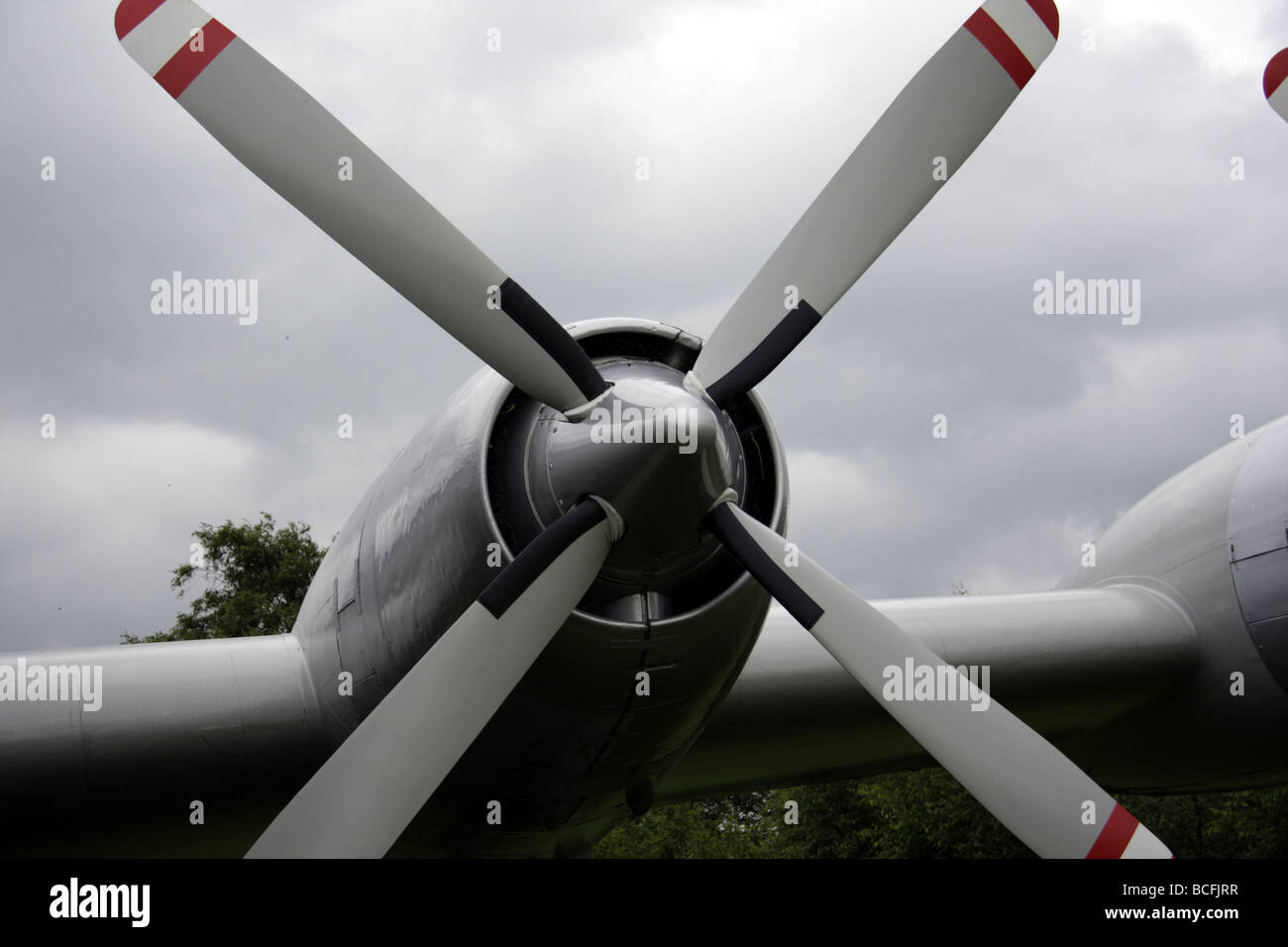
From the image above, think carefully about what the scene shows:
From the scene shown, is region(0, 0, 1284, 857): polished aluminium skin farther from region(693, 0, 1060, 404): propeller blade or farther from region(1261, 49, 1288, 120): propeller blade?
region(1261, 49, 1288, 120): propeller blade

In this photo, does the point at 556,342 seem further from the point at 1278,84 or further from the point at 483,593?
the point at 1278,84

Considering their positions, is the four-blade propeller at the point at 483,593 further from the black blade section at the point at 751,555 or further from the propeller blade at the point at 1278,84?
the propeller blade at the point at 1278,84

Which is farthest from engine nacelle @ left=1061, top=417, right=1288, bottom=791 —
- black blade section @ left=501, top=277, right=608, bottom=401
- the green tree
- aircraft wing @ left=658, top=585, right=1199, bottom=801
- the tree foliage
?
the green tree

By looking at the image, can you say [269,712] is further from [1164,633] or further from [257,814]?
[1164,633]

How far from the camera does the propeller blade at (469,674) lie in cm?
451

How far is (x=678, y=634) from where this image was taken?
192 inches

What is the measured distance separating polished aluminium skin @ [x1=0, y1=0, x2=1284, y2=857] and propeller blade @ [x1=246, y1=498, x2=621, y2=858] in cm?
Answer: 1

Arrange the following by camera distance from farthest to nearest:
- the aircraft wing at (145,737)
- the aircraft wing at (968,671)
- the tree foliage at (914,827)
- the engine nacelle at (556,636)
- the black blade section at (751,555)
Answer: the tree foliage at (914,827) < the aircraft wing at (968,671) < the aircraft wing at (145,737) < the engine nacelle at (556,636) < the black blade section at (751,555)

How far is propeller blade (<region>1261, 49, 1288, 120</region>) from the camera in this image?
7.53m

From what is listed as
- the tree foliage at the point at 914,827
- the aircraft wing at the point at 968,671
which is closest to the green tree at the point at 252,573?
the tree foliage at the point at 914,827

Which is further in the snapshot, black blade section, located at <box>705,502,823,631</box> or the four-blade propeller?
black blade section, located at <box>705,502,823,631</box>

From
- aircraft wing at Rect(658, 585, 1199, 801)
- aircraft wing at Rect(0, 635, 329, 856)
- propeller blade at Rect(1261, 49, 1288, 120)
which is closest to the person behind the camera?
aircraft wing at Rect(0, 635, 329, 856)

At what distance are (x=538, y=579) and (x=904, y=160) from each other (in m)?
2.68
